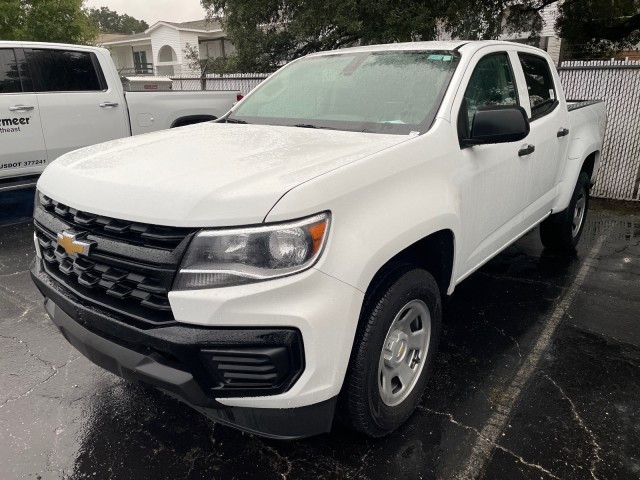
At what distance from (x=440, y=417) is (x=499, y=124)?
1.57 metres

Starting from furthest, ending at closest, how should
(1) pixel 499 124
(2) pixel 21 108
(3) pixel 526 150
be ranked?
(2) pixel 21 108
(3) pixel 526 150
(1) pixel 499 124

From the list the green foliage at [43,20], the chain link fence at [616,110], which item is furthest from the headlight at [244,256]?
the green foliage at [43,20]

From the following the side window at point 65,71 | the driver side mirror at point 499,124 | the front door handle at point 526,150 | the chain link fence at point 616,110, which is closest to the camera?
the driver side mirror at point 499,124

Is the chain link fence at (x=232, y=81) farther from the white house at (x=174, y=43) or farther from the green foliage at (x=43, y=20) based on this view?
the white house at (x=174, y=43)

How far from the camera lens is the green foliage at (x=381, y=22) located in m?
9.60

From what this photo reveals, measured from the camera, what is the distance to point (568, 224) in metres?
4.96

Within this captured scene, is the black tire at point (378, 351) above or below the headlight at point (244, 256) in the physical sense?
below

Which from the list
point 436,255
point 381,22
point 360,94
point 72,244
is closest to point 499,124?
point 436,255

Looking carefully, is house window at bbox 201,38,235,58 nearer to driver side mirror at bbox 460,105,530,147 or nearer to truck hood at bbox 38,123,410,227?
truck hood at bbox 38,123,410,227

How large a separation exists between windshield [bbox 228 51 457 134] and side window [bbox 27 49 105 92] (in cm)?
362

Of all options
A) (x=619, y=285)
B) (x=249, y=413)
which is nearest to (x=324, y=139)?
(x=249, y=413)

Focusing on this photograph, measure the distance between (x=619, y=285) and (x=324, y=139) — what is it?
10.7 ft

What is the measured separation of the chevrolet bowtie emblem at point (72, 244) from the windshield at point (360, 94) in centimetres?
149

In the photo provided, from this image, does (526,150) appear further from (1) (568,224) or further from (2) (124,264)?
(2) (124,264)
